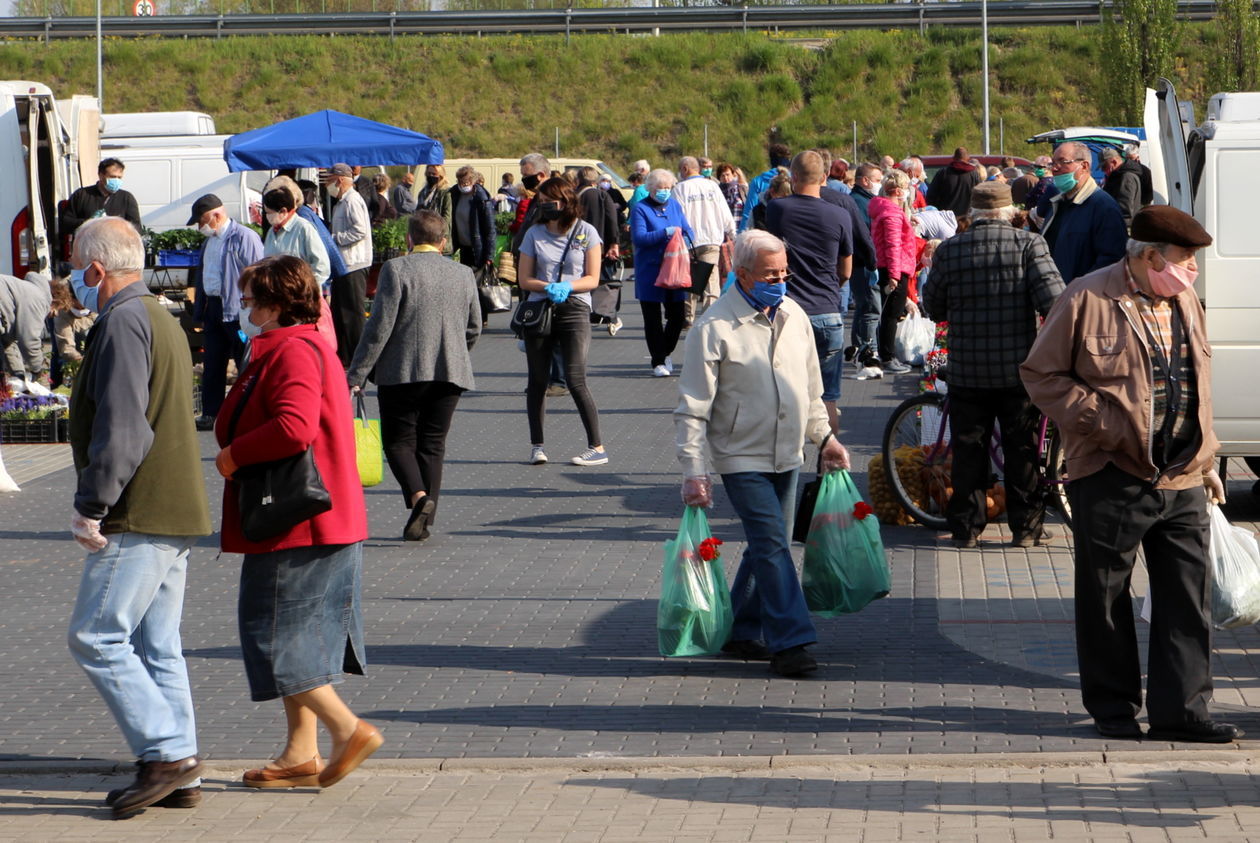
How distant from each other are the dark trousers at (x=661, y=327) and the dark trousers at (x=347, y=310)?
260 centimetres

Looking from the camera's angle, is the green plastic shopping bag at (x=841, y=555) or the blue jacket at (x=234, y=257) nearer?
the green plastic shopping bag at (x=841, y=555)

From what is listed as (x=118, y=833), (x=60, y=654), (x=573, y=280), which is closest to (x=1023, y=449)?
(x=573, y=280)

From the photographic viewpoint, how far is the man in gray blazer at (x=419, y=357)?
977cm

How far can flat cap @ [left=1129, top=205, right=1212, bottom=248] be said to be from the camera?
588 cm

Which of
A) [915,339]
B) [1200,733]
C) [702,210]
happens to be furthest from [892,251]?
[1200,733]

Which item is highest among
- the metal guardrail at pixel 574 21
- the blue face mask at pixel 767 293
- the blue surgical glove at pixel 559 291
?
the metal guardrail at pixel 574 21

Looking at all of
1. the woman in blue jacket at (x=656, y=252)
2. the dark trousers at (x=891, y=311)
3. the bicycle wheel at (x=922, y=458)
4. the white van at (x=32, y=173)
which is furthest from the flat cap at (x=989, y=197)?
the white van at (x=32, y=173)

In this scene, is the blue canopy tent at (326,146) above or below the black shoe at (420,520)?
above

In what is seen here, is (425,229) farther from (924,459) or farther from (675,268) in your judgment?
(675,268)

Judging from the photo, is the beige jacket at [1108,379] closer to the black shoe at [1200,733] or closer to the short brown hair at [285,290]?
the black shoe at [1200,733]

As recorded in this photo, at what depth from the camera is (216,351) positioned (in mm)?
13781

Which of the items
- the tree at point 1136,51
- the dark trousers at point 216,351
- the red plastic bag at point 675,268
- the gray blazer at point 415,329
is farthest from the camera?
the tree at point 1136,51

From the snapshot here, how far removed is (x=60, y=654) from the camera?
7.73m

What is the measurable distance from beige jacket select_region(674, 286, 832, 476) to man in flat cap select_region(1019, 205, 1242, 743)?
1126 mm
